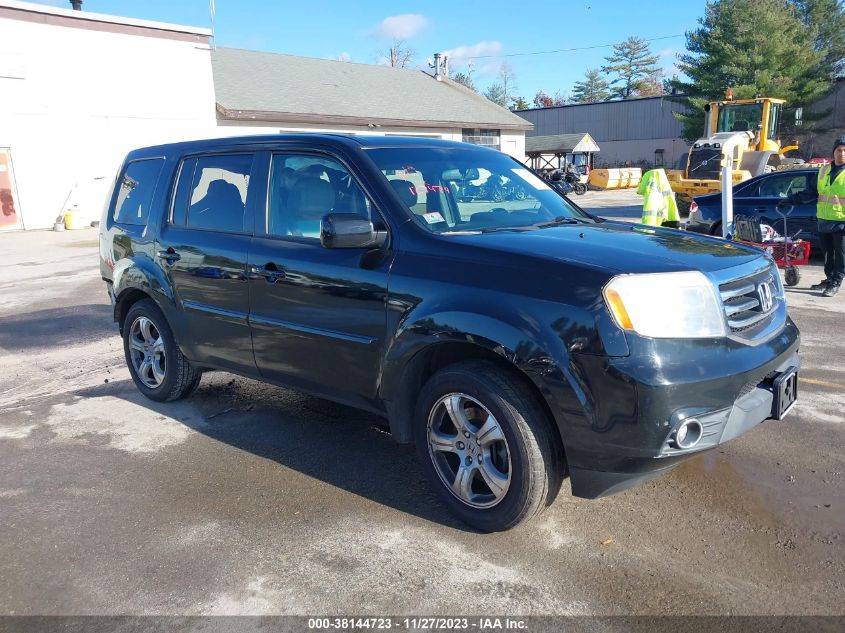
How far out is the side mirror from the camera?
358 centimetres

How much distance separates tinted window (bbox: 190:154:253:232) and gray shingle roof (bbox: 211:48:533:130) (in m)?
22.2

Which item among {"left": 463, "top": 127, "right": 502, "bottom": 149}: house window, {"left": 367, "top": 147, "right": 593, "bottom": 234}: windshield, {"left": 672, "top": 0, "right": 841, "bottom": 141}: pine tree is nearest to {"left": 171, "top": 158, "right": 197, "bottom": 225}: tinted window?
{"left": 367, "top": 147, "right": 593, "bottom": 234}: windshield

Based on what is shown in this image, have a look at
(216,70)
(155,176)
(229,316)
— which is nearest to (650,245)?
(229,316)

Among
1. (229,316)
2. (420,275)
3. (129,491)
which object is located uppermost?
(420,275)

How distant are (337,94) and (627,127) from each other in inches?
1346

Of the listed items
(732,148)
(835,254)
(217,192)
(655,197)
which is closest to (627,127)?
(732,148)

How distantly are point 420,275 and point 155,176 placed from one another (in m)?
2.90

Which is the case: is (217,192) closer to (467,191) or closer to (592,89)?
(467,191)

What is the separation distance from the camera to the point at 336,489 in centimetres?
404

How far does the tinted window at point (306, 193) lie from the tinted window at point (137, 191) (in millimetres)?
1533

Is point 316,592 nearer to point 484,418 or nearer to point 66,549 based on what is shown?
point 484,418

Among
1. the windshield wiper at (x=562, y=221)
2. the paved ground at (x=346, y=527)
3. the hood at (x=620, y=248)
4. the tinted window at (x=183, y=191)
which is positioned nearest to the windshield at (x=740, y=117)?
the paved ground at (x=346, y=527)

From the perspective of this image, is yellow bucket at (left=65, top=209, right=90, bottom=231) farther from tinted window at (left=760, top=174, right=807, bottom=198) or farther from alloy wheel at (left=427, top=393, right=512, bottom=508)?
alloy wheel at (left=427, top=393, right=512, bottom=508)

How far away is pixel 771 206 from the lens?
37.1 ft
